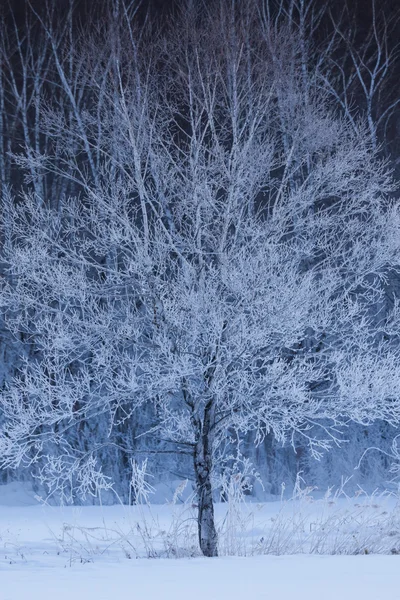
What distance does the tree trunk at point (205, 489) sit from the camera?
7.68 m

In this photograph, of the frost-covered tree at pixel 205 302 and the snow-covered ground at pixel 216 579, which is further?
the frost-covered tree at pixel 205 302

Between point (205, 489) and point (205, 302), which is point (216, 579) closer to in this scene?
point (205, 489)

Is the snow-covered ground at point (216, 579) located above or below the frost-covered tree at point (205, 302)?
below

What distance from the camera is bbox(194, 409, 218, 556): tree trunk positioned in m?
7.68

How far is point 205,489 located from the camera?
26.2 ft

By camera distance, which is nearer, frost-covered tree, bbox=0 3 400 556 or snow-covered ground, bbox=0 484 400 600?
snow-covered ground, bbox=0 484 400 600

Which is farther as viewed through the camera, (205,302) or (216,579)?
(205,302)

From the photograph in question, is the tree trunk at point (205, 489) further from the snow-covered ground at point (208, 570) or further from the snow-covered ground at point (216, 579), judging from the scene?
the snow-covered ground at point (216, 579)

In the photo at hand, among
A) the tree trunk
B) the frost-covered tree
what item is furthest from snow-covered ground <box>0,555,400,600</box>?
the frost-covered tree

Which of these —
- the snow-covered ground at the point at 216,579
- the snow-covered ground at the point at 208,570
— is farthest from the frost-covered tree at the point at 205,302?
the snow-covered ground at the point at 216,579

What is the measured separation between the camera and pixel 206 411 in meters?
8.07

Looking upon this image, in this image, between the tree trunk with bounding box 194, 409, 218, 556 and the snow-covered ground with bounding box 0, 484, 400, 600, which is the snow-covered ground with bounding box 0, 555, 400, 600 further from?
the tree trunk with bounding box 194, 409, 218, 556

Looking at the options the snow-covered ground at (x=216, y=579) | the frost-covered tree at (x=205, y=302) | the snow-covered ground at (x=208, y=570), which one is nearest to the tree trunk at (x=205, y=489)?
the frost-covered tree at (x=205, y=302)

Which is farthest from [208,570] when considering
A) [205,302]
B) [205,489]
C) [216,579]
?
[205,302]
